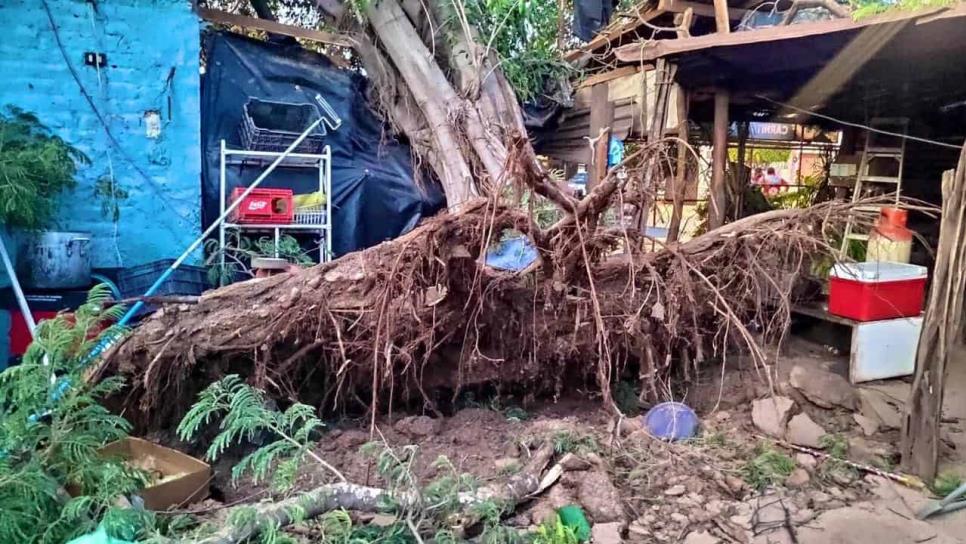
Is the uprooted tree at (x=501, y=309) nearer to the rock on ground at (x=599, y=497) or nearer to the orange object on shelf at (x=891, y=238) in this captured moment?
the rock on ground at (x=599, y=497)

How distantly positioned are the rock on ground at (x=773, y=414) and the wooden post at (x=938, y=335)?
609 millimetres

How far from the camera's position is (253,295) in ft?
12.5

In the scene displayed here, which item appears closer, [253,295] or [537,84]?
[253,295]

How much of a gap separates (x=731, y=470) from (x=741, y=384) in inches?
47.7

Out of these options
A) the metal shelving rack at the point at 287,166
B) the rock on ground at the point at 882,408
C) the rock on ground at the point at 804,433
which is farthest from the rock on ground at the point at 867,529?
the metal shelving rack at the point at 287,166

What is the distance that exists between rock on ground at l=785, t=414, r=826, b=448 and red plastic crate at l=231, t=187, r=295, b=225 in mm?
4566

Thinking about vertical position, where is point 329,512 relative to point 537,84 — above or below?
below

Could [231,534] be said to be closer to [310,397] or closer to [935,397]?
[310,397]

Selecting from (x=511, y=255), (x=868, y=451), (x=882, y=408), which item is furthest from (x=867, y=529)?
(x=511, y=255)

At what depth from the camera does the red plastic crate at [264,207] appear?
6059 millimetres

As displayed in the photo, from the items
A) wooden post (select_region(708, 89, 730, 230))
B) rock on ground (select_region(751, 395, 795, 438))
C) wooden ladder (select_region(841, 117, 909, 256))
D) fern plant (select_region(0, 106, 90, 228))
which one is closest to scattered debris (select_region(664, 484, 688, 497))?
rock on ground (select_region(751, 395, 795, 438))

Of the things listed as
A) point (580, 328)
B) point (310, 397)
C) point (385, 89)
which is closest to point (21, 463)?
point (310, 397)

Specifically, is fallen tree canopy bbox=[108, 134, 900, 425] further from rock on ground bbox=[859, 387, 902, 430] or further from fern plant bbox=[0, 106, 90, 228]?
fern plant bbox=[0, 106, 90, 228]

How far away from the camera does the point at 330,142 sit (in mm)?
6797
